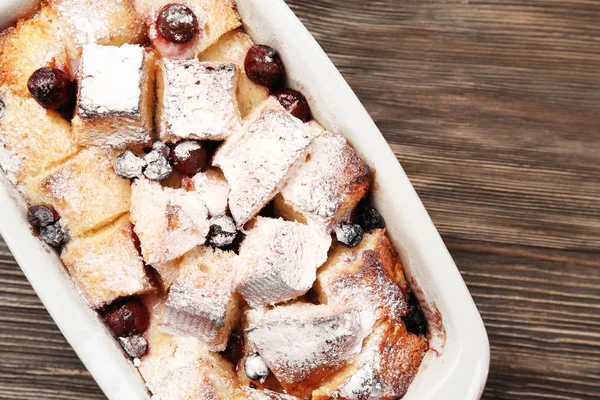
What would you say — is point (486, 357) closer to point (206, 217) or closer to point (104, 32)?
point (206, 217)

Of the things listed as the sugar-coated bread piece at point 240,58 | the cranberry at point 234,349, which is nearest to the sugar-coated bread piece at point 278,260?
the cranberry at point 234,349

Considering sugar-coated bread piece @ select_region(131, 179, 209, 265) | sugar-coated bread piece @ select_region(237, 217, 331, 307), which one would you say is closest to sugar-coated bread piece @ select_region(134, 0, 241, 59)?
sugar-coated bread piece @ select_region(131, 179, 209, 265)

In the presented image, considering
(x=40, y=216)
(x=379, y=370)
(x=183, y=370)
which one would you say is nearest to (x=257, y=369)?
(x=183, y=370)

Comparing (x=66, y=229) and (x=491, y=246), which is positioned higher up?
(x=66, y=229)

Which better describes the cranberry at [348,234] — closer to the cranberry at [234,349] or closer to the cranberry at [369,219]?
the cranberry at [369,219]

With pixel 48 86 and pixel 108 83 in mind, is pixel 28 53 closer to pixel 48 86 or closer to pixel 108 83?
pixel 48 86

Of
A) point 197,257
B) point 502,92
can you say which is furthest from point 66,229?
point 502,92
